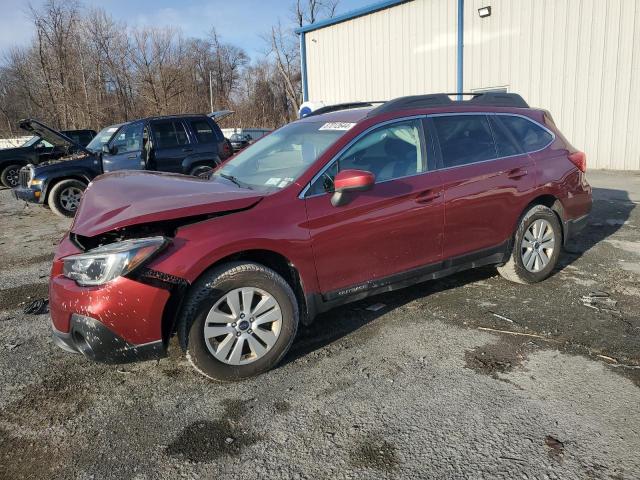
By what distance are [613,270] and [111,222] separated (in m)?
4.85

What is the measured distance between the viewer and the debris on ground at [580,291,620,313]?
411 cm

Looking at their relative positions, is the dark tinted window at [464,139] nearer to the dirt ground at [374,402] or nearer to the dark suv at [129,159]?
the dirt ground at [374,402]

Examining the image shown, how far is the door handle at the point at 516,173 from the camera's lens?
4.31m

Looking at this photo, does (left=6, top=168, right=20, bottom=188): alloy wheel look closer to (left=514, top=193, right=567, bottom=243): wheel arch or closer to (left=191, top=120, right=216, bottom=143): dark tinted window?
(left=191, top=120, right=216, bottom=143): dark tinted window

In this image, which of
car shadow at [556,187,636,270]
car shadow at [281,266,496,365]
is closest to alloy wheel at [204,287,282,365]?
car shadow at [281,266,496,365]

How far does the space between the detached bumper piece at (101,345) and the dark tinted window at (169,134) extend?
7.17 meters

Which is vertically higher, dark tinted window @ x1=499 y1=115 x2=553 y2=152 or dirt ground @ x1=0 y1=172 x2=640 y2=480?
dark tinted window @ x1=499 y1=115 x2=553 y2=152

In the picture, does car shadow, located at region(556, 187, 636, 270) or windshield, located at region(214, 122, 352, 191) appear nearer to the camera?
windshield, located at region(214, 122, 352, 191)

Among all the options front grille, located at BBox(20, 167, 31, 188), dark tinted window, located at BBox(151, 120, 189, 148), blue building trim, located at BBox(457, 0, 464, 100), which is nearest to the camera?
front grille, located at BBox(20, 167, 31, 188)

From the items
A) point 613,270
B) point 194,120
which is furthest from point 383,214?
point 194,120

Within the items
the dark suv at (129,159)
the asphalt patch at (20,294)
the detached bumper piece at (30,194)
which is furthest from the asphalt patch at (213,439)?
the detached bumper piece at (30,194)

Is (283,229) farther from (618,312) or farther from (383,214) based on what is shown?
(618,312)

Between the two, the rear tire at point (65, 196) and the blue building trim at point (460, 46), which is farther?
the blue building trim at point (460, 46)

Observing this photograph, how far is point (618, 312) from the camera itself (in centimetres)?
401
